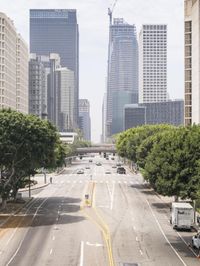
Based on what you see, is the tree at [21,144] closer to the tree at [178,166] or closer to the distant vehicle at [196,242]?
the tree at [178,166]

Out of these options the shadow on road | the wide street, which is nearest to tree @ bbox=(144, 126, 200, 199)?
the wide street

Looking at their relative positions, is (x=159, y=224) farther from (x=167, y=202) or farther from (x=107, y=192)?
(x=107, y=192)

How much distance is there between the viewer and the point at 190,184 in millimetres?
53875

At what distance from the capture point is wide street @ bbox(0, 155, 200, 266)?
46219mm

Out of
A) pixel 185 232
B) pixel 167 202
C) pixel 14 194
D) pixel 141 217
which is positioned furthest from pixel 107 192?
pixel 185 232

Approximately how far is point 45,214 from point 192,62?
8450cm

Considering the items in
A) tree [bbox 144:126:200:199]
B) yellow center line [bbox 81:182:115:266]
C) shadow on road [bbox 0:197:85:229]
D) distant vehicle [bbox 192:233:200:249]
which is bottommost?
shadow on road [bbox 0:197:85:229]

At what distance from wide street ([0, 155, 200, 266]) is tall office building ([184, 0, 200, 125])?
5411cm

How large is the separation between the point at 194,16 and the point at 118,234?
98.7 metres

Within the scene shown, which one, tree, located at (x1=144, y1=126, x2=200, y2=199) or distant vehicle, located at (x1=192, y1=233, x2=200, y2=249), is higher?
tree, located at (x1=144, y1=126, x2=200, y2=199)

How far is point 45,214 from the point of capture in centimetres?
7506

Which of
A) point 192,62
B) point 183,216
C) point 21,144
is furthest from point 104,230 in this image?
point 192,62

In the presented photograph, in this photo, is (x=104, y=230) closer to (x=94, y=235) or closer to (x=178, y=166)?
(x=94, y=235)

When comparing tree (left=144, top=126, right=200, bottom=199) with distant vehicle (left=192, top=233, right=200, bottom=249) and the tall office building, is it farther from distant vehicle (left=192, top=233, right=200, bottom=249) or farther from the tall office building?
the tall office building
